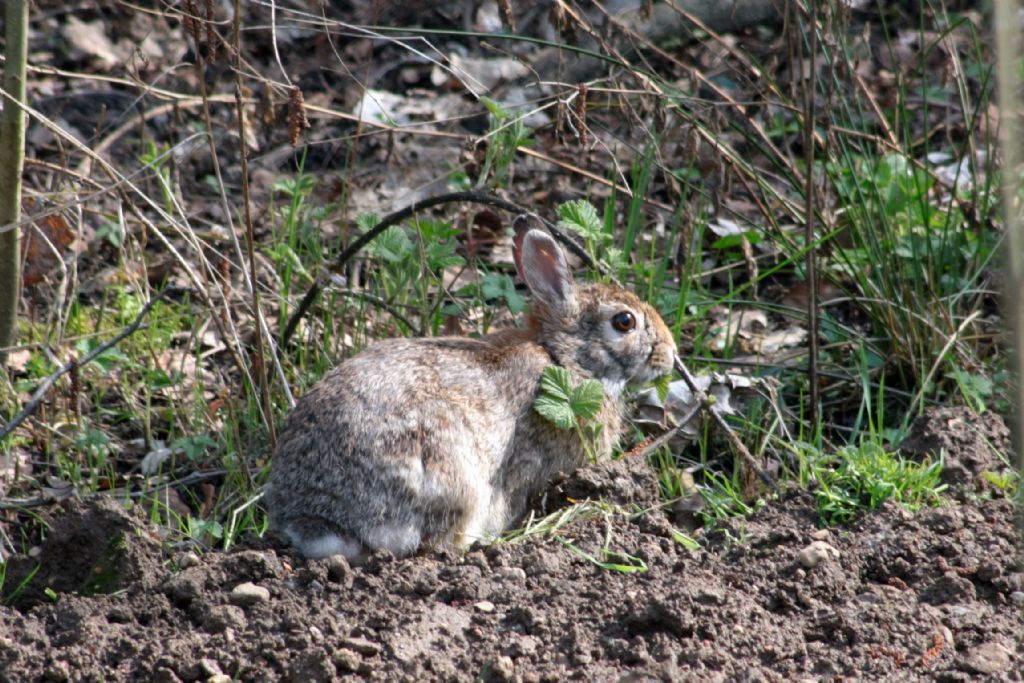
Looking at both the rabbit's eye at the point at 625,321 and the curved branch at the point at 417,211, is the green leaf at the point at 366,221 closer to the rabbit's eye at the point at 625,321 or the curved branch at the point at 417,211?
the curved branch at the point at 417,211

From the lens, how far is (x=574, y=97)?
14.7 feet

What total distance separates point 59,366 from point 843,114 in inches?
146

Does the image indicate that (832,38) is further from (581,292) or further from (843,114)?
Answer: (581,292)

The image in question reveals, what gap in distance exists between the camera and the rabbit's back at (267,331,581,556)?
3.99 m

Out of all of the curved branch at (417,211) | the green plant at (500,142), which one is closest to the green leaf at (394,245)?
the curved branch at (417,211)

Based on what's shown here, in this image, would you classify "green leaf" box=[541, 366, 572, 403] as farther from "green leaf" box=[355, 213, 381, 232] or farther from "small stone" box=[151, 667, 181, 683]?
"small stone" box=[151, 667, 181, 683]

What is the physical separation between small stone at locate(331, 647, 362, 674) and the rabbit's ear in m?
1.90

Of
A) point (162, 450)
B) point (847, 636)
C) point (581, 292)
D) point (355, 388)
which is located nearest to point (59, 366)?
point (162, 450)

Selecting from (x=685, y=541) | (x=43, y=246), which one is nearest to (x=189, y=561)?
(x=685, y=541)

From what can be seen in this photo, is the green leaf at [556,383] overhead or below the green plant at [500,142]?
below

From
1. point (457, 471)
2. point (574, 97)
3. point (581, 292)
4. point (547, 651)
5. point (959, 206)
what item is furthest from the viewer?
point (959, 206)

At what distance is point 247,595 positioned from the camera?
364 centimetres

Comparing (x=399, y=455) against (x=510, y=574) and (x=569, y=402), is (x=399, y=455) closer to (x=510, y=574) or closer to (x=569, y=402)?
(x=510, y=574)

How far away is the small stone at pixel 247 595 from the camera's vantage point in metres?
3.64
